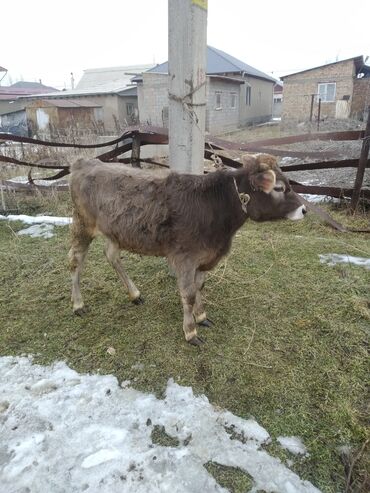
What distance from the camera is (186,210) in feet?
9.96

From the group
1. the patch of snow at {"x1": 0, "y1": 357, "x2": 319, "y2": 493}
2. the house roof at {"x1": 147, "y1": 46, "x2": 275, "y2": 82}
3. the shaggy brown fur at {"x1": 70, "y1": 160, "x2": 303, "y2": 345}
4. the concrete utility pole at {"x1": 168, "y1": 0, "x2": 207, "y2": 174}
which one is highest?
the house roof at {"x1": 147, "y1": 46, "x2": 275, "y2": 82}

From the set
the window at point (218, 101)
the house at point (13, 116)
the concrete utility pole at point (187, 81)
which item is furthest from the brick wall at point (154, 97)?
the concrete utility pole at point (187, 81)

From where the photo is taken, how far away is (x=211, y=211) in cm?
303

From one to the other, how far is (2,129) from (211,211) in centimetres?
3419

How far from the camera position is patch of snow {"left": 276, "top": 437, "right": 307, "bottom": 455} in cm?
220

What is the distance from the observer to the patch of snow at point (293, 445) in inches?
86.6

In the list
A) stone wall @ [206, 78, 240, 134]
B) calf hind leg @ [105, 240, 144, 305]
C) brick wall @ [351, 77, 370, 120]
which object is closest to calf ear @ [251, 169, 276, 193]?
calf hind leg @ [105, 240, 144, 305]

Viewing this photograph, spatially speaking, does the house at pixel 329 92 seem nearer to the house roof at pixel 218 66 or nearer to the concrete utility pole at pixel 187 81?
the house roof at pixel 218 66

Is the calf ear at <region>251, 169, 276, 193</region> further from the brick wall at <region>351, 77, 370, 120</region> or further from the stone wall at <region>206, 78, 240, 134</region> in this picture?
the brick wall at <region>351, 77, 370, 120</region>

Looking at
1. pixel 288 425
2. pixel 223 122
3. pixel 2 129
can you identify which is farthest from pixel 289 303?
pixel 2 129

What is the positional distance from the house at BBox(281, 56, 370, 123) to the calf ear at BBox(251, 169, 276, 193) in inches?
1303

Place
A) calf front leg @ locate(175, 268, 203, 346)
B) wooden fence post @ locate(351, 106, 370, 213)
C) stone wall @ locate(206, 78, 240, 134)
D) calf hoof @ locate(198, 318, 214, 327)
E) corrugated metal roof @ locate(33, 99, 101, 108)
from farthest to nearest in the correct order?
1. corrugated metal roof @ locate(33, 99, 101, 108)
2. stone wall @ locate(206, 78, 240, 134)
3. wooden fence post @ locate(351, 106, 370, 213)
4. calf hoof @ locate(198, 318, 214, 327)
5. calf front leg @ locate(175, 268, 203, 346)

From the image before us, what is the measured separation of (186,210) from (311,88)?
3665 centimetres

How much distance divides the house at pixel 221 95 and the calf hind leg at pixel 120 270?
21552mm
